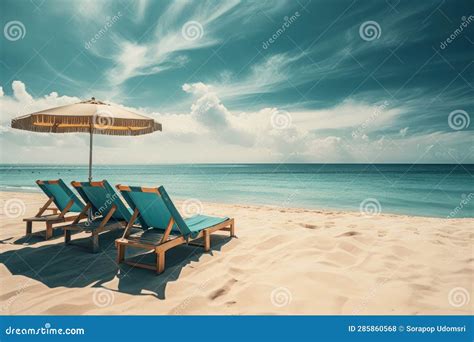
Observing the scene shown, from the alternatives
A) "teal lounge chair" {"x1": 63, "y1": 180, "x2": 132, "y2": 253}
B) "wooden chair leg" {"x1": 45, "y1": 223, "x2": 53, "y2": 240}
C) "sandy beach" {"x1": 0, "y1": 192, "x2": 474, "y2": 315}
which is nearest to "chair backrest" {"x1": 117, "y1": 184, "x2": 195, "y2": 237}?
"teal lounge chair" {"x1": 63, "y1": 180, "x2": 132, "y2": 253}

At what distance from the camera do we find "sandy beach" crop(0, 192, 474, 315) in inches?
101

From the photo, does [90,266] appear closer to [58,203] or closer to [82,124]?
[58,203]

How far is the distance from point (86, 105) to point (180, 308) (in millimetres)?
3649

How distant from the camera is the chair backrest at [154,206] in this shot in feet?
11.5

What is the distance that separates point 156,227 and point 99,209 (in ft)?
4.23

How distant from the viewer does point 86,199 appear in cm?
464

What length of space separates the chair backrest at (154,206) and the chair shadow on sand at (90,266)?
485 mm

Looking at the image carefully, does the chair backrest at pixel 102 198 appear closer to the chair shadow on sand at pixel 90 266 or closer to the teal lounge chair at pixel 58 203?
the teal lounge chair at pixel 58 203

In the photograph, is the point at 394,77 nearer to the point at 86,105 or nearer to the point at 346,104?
the point at 346,104

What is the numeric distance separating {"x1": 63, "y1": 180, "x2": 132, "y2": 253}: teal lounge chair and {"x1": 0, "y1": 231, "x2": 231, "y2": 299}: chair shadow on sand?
29 centimetres

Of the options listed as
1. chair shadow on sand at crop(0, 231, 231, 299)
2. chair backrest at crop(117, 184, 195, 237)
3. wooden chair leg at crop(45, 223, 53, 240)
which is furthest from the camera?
wooden chair leg at crop(45, 223, 53, 240)

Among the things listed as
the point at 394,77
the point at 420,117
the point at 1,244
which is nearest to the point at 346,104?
the point at 394,77

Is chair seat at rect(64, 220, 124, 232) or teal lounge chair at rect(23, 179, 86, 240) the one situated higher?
teal lounge chair at rect(23, 179, 86, 240)

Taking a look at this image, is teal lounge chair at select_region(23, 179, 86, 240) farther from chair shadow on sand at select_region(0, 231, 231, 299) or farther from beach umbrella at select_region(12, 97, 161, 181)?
beach umbrella at select_region(12, 97, 161, 181)
